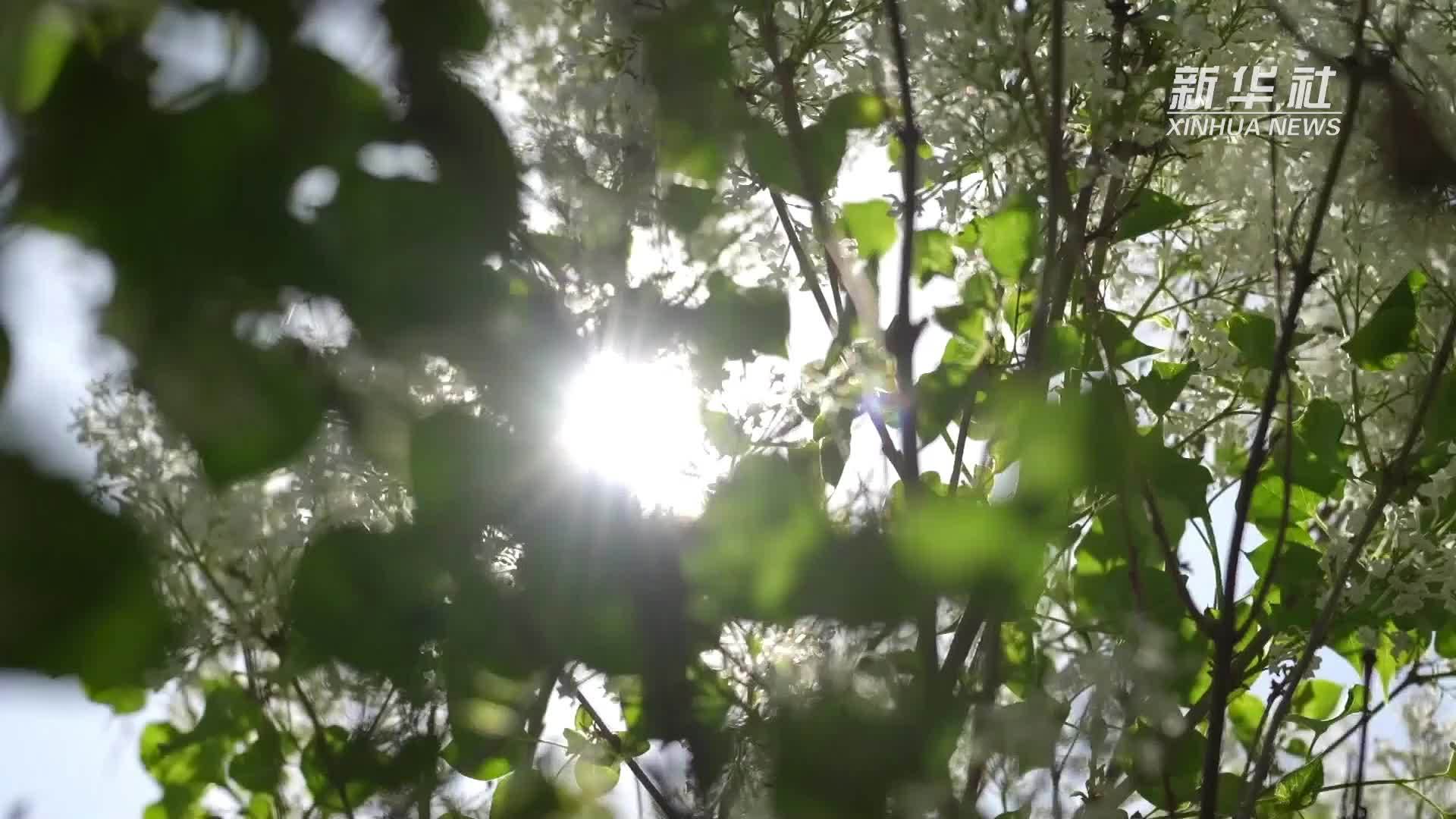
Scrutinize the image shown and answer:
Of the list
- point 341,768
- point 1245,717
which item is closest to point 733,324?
point 341,768

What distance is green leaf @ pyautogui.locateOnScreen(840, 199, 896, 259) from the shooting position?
0.34 meters

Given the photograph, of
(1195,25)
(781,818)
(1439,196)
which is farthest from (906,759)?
(1195,25)

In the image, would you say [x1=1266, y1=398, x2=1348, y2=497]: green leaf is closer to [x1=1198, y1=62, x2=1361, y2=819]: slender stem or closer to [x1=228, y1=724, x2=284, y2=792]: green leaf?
[x1=1198, y1=62, x2=1361, y2=819]: slender stem

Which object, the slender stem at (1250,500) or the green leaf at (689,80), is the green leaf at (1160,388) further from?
the green leaf at (689,80)

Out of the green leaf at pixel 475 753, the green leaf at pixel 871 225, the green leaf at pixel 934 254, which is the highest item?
the green leaf at pixel 934 254

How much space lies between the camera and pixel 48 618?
0.11m

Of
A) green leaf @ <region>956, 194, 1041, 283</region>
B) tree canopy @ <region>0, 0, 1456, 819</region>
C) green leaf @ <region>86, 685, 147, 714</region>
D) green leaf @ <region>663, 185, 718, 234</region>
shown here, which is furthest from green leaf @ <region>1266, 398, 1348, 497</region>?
green leaf @ <region>86, 685, 147, 714</region>

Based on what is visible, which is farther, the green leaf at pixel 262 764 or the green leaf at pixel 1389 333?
the green leaf at pixel 1389 333

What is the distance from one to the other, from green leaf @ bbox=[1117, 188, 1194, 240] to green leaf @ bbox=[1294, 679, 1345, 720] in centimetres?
22

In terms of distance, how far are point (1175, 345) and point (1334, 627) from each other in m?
0.14

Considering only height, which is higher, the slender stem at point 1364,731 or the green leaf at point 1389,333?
the green leaf at point 1389,333

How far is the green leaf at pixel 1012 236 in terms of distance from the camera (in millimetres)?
338

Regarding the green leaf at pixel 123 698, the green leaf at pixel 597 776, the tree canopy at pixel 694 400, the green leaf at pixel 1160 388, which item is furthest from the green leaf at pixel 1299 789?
the green leaf at pixel 123 698

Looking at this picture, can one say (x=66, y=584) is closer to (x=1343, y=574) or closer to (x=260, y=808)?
(x=260, y=808)
